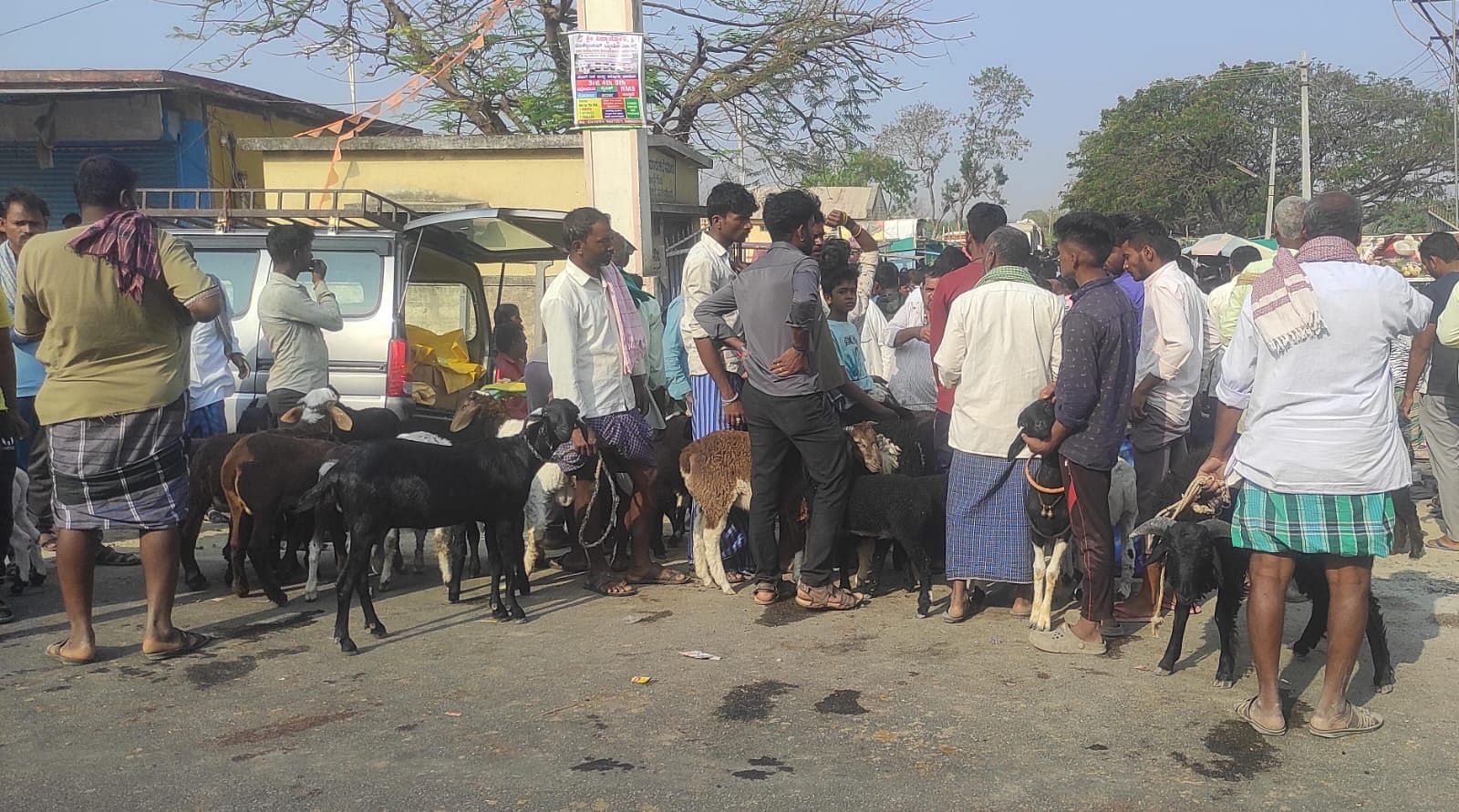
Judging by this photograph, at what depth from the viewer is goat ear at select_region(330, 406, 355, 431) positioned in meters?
6.84

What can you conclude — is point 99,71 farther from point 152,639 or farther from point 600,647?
point 600,647

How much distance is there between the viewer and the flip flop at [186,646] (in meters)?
5.23

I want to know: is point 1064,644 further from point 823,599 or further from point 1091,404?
point 823,599

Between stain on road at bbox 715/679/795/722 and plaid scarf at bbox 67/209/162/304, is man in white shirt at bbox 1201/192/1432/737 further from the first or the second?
plaid scarf at bbox 67/209/162/304

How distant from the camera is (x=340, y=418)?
22.4 feet

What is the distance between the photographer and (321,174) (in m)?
13.7

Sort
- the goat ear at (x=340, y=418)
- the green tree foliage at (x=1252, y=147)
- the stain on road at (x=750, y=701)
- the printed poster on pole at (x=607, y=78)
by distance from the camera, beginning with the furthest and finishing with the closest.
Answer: the green tree foliage at (x=1252, y=147)
the printed poster on pole at (x=607, y=78)
the goat ear at (x=340, y=418)
the stain on road at (x=750, y=701)

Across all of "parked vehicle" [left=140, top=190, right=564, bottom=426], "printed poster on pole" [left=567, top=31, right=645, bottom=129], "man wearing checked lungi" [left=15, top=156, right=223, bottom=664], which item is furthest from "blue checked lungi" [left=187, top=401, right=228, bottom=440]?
"printed poster on pole" [left=567, top=31, right=645, bottom=129]

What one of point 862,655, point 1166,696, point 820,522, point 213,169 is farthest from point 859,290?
point 213,169

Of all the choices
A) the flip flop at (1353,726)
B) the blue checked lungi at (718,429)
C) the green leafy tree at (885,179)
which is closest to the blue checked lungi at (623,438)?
the blue checked lungi at (718,429)

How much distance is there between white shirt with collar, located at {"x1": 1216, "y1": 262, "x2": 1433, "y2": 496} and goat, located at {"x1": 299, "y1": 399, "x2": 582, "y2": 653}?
328cm

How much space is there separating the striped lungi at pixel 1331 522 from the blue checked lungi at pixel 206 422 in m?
6.06

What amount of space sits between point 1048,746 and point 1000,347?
6.55 feet

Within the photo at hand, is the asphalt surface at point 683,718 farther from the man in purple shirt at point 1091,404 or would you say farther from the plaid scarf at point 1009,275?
the plaid scarf at point 1009,275
